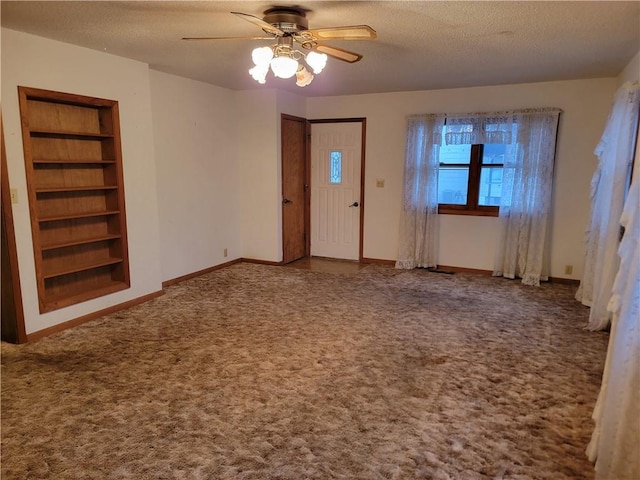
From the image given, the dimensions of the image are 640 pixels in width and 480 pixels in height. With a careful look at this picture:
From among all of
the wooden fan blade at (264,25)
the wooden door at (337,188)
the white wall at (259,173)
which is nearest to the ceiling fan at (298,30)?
the wooden fan blade at (264,25)

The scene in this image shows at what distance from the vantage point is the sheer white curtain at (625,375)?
1807 mm

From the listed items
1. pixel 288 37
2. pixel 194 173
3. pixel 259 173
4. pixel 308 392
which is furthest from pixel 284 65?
pixel 259 173

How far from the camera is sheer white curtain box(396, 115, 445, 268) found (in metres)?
5.58

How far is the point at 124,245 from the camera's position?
4219mm

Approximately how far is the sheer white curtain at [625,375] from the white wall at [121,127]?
3998mm

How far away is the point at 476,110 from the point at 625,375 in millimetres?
4257

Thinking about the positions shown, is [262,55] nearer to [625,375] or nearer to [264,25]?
[264,25]

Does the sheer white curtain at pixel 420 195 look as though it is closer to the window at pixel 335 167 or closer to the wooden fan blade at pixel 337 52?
the window at pixel 335 167

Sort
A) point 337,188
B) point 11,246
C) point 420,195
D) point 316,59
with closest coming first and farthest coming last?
point 316,59
point 11,246
point 420,195
point 337,188

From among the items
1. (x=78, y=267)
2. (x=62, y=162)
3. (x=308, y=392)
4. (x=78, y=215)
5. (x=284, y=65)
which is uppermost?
(x=284, y=65)

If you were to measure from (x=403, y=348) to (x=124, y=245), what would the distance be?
288 centimetres

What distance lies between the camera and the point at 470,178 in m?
5.59

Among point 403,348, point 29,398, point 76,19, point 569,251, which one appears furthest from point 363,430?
point 569,251

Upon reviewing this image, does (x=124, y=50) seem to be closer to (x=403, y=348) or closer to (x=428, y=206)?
(x=403, y=348)
